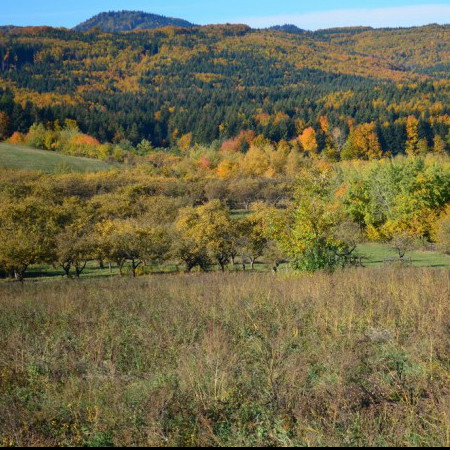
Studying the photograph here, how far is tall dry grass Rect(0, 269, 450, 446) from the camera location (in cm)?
478

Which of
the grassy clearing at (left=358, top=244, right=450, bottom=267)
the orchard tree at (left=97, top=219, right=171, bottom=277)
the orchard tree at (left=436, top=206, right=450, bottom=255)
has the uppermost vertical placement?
the orchard tree at (left=97, top=219, right=171, bottom=277)

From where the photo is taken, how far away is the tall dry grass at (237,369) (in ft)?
15.7

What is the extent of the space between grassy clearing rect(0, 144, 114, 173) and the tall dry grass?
78543mm

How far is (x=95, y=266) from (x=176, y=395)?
4102 centimetres

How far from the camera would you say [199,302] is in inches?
370

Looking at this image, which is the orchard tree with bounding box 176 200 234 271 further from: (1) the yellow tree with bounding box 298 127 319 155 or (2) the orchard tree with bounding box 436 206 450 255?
(1) the yellow tree with bounding box 298 127 319 155

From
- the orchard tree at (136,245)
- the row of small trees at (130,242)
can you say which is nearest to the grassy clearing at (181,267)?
the row of small trees at (130,242)

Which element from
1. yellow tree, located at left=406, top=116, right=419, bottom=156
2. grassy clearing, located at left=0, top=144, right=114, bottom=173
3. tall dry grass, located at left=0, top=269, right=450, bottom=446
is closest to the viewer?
tall dry grass, located at left=0, top=269, right=450, bottom=446

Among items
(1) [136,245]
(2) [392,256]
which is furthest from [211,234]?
(2) [392,256]

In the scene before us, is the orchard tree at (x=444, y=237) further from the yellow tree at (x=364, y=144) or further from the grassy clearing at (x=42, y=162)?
the yellow tree at (x=364, y=144)

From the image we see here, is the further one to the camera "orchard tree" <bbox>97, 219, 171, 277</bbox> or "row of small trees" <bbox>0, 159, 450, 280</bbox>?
"orchard tree" <bbox>97, 219, 171, 277</bbox>

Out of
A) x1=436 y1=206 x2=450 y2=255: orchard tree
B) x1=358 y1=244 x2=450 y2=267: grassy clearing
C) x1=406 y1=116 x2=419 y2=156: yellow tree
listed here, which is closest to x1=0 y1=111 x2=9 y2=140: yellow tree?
x1=358 y1=244 x2=450 y2=267: grassy clearing

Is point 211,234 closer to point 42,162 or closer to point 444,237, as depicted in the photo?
point 444,237

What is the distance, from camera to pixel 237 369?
6141 millimetres
